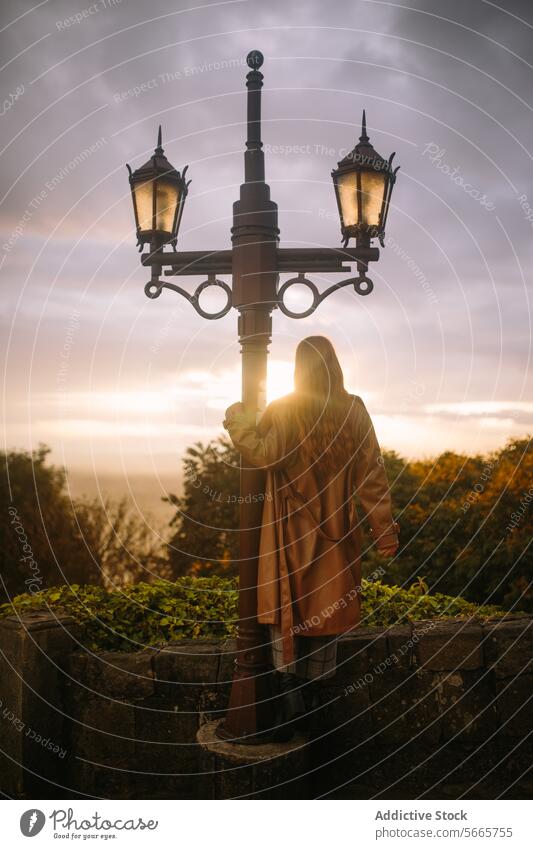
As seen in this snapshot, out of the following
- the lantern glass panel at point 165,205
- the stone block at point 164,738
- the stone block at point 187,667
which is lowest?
the stone block at point 164,738

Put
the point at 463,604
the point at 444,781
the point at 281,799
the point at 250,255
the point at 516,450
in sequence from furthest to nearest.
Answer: the point at 516,450
the point at 463,604
the point at 444,781
the point at 250,255
the point at 281,799

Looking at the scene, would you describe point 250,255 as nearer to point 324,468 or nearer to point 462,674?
point 324,468

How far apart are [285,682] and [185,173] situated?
2.90m

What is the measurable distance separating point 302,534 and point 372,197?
1.93 m

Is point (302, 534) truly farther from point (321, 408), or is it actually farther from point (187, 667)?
point (187, 667)

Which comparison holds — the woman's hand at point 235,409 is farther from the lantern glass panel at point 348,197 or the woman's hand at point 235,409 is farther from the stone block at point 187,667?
the stone block at point 187,667

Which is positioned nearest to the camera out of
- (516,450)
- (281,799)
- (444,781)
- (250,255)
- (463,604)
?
(281,799)

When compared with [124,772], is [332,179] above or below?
above

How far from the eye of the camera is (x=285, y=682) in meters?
3.81

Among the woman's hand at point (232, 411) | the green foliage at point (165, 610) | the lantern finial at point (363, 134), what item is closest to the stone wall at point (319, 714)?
the green foliage at point (165, 610)

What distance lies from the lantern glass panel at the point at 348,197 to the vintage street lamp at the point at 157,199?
917mm

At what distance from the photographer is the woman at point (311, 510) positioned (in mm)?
3682

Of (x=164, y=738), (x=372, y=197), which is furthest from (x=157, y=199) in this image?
(x=164, y=738)
